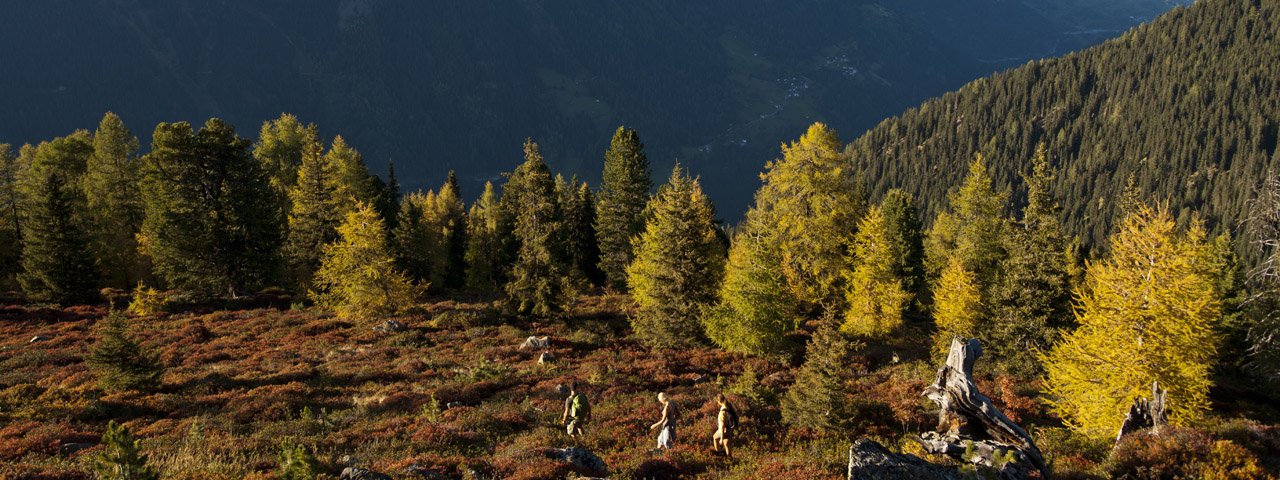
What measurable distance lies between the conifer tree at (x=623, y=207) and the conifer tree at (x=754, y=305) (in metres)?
16.9

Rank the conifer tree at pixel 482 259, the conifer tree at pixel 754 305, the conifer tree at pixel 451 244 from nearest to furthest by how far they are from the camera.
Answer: the conifer tree at pixel 754 305
the conifer tree at pixel 482 259
the conifer tree at pixel 451 244

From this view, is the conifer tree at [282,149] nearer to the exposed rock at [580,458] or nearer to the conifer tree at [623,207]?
the conifer tree at [623,207]

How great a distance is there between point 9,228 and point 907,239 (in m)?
70.8

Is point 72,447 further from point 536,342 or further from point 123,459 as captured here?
point 536,342

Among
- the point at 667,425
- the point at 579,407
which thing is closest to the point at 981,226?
the point at 667,425

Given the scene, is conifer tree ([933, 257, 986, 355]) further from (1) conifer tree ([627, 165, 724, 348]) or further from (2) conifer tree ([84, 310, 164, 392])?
(2) conifer tree ([84, 310, 164, 392])

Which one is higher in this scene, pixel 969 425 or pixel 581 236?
pixel 581 236

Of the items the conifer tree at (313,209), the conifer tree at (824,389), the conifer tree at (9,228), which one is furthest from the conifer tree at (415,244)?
the conifer tree at (824,389)

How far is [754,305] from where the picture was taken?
27.5 meters

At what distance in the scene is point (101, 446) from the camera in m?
15.6

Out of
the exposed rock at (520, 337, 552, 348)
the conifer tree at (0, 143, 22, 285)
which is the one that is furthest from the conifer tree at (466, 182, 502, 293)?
the conifer tree at (0, 143, 22, 285)

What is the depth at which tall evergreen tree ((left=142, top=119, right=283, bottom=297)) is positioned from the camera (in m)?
38.1

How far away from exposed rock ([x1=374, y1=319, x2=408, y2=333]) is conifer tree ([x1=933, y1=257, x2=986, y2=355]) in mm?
28262

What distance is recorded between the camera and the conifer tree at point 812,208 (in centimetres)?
3059
